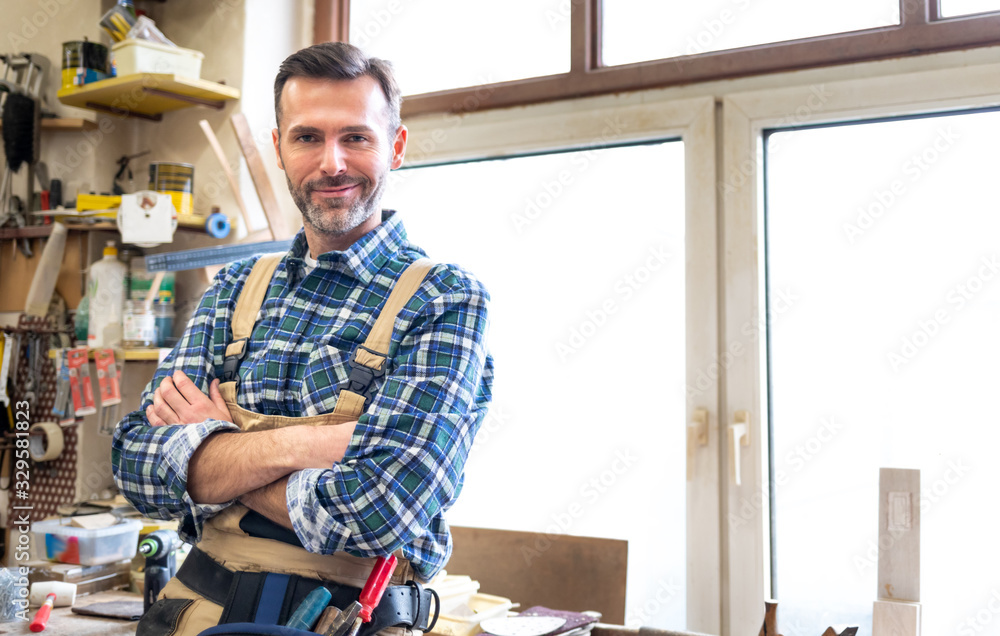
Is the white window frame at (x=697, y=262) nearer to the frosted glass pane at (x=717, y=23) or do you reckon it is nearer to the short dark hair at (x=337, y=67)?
the frosted glass pane at (x=717, y=23)

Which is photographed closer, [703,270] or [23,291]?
[703,270]

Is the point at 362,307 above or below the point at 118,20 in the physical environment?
below

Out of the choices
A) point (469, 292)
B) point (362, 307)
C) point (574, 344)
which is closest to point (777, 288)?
point (574, 344)

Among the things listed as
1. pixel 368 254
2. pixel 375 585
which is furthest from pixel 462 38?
pixel 375 585

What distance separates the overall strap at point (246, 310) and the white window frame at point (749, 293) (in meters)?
0.98

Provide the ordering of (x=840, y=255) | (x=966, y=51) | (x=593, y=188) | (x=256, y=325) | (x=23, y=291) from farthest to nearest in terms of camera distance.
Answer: (x=23, y=291), (x=593, y=188), (x=840, y=255), (x=966, y=51), (x=256, y=325)

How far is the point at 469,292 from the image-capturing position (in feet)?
4.13

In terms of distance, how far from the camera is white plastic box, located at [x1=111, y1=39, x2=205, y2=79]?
2178 millimetres

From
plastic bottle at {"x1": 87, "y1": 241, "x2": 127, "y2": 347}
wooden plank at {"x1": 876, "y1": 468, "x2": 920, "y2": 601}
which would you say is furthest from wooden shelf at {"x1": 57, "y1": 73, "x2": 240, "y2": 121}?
wooden plank at {"x1": 876, "y1": 468, "x2": 920, "y2": 601}

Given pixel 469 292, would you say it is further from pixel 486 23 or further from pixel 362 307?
pixel 486 23

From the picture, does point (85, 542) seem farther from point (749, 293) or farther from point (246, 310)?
point (749, 293)

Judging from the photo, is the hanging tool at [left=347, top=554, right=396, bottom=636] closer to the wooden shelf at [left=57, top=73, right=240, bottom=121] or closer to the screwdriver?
the screwdriver

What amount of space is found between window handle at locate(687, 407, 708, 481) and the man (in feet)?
2.21

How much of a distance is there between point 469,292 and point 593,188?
877mm
